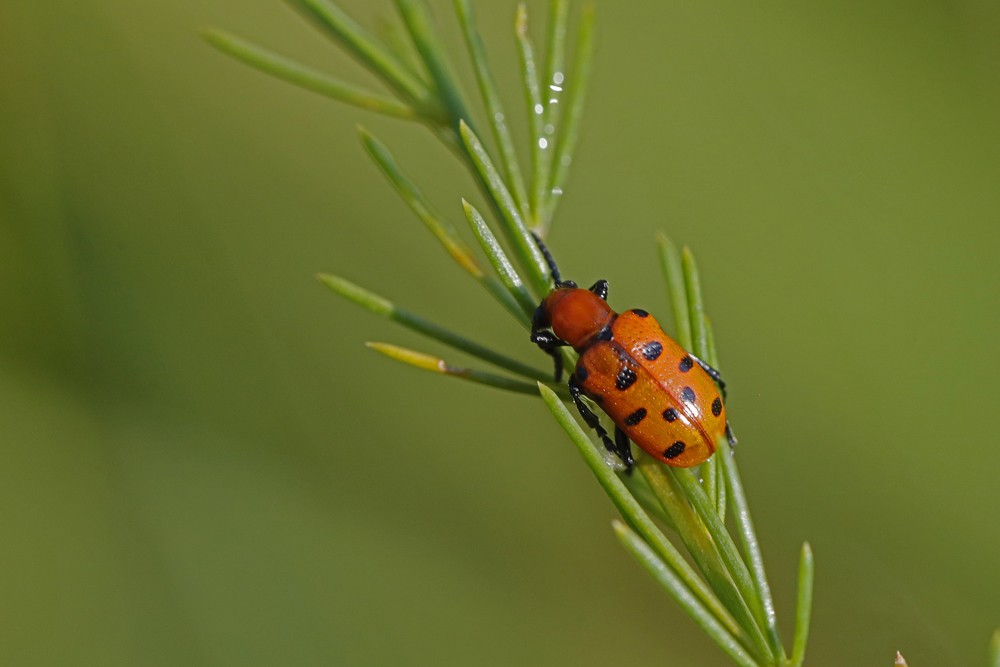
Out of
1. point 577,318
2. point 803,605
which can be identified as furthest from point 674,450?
point 577,318

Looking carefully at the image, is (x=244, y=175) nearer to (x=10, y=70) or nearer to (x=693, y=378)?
(x=10, y=70)

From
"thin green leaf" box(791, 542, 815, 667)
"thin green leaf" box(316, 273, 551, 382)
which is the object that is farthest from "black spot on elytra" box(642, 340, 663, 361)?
"thin green leaf" box(791, 542, 815, 667)

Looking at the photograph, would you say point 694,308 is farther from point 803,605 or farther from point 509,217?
point 803,605

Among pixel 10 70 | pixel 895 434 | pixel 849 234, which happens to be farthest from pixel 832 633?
pixel 10 70

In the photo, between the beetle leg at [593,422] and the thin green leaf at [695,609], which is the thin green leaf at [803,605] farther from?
the beetle leg at [593,422]

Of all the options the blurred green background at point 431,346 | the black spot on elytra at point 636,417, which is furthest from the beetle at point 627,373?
the blurred green background at point 431,346
